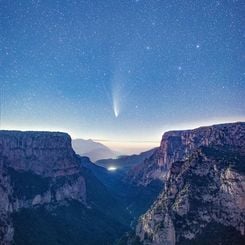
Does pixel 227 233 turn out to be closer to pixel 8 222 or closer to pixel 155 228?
pixel 155 228

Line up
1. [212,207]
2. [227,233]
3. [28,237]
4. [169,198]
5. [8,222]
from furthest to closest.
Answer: [28,237], [169,198], [212,207], [227,233], [8,222]

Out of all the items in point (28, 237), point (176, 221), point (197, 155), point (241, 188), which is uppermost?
point (197, 155)

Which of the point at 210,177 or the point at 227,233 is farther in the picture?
Answer: the point at 210,177

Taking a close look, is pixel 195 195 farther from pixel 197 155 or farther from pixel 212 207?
pixel 197 155

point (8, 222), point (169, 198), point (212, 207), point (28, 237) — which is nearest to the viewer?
point (8, 222)

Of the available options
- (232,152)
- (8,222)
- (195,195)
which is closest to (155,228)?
(195,195)

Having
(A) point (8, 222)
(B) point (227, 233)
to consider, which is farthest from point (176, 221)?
(A) point (8, 222)

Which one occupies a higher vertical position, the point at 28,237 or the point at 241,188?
the point at 241,188
